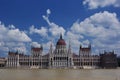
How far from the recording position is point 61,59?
168m

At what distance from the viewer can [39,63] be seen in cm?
17038

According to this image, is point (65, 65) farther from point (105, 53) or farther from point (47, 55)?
point (105, 53)

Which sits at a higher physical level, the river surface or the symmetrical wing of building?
the symmetrical wing of building

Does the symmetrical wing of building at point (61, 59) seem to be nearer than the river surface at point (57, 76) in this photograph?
No

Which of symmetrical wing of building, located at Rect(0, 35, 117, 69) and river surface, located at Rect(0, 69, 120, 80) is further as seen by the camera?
symmetrical wing of building, located at Rect(0, 35, 117, 69)

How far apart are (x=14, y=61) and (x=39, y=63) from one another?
15.1 m

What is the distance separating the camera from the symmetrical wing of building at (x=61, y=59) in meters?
168

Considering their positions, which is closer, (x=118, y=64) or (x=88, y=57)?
(x=88, y=57)

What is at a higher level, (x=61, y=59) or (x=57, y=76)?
(x=61, y=59)

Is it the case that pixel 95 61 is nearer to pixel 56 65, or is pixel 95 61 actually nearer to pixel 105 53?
pixel 105 53

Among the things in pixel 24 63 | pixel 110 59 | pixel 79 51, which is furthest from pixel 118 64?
pixel 24 63

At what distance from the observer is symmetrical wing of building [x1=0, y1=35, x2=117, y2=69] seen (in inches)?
6619

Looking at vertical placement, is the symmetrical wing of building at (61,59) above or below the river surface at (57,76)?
above

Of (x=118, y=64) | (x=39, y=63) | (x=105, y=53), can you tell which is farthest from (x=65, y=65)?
(x=118, y=64)
